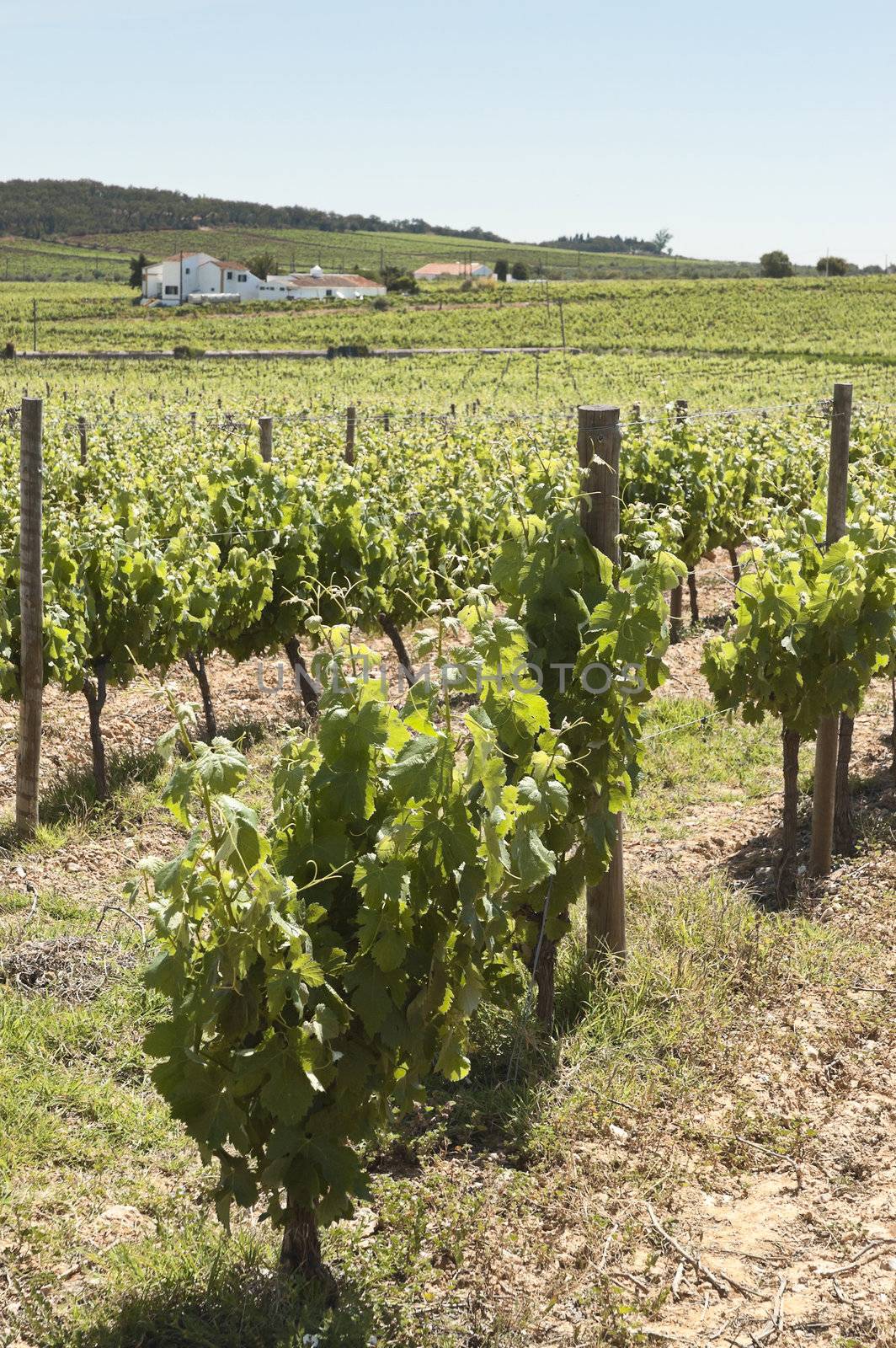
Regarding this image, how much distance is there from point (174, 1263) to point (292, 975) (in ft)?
3.35

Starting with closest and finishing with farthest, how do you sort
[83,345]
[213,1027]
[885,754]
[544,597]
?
[213,1027] → [544,597] → [885,754] → [83,345]

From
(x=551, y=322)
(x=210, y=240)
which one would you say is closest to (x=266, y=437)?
(x=551, y=322)

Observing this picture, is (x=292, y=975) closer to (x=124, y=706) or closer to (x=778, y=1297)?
(x=778, y=1297)

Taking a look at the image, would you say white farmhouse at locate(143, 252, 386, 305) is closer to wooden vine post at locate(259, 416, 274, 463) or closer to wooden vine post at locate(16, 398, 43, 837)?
wooden vine post at locate(259, 416, 274, 463)

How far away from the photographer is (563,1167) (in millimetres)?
3756

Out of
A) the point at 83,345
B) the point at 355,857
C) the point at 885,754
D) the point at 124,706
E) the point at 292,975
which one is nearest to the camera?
the point at 292,975

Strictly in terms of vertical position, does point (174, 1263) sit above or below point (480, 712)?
below

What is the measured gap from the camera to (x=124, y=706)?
31.0ft

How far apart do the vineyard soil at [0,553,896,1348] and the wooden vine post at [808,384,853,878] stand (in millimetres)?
363

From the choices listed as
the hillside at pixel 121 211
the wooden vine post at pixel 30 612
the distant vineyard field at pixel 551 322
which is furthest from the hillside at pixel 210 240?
the wooden vine post at pixel 30 612

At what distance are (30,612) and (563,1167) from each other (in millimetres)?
4221

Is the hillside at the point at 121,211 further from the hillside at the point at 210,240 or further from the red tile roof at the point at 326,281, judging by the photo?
the red tile roof at the point at 326,281

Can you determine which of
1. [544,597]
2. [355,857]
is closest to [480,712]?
[355,857]

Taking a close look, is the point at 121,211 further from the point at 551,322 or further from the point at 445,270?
the point at 551,322
